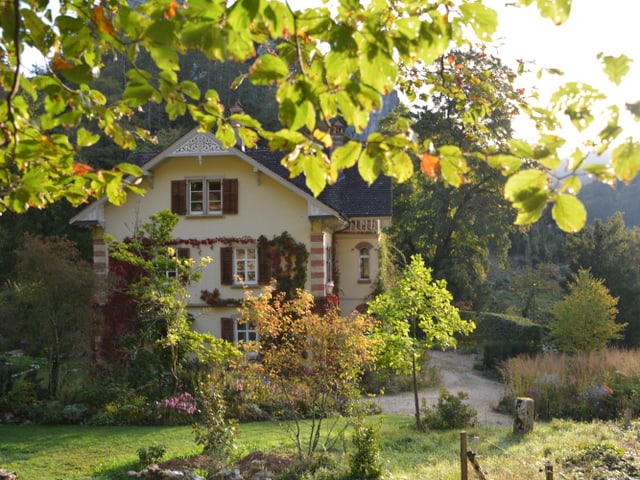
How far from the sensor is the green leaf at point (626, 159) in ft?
6.46

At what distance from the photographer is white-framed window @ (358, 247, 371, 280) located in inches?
899

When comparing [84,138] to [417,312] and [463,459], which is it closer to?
[463,459]

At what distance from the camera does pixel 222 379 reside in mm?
13516

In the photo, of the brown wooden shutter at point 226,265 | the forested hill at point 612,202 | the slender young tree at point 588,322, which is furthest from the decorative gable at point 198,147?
the forested hill at point 612,202

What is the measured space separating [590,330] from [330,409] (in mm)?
12103

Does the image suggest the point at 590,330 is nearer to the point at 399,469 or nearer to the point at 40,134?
the point at 399,469

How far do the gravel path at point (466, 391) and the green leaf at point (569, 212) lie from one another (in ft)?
41.5

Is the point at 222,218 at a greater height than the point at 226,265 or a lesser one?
greater

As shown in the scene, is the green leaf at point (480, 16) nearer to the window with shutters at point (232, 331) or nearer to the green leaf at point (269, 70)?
the green leaf at point (269, 70)

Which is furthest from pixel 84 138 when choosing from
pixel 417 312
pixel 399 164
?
pixel 417 312

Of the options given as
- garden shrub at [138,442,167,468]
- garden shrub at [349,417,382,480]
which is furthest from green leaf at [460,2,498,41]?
garden shrub at [138,442,167,468]

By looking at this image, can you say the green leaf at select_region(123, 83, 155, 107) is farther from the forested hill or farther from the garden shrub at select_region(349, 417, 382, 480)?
the forested hill

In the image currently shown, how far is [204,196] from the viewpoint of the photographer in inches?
774

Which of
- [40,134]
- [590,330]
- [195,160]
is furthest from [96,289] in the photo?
[590,330]
